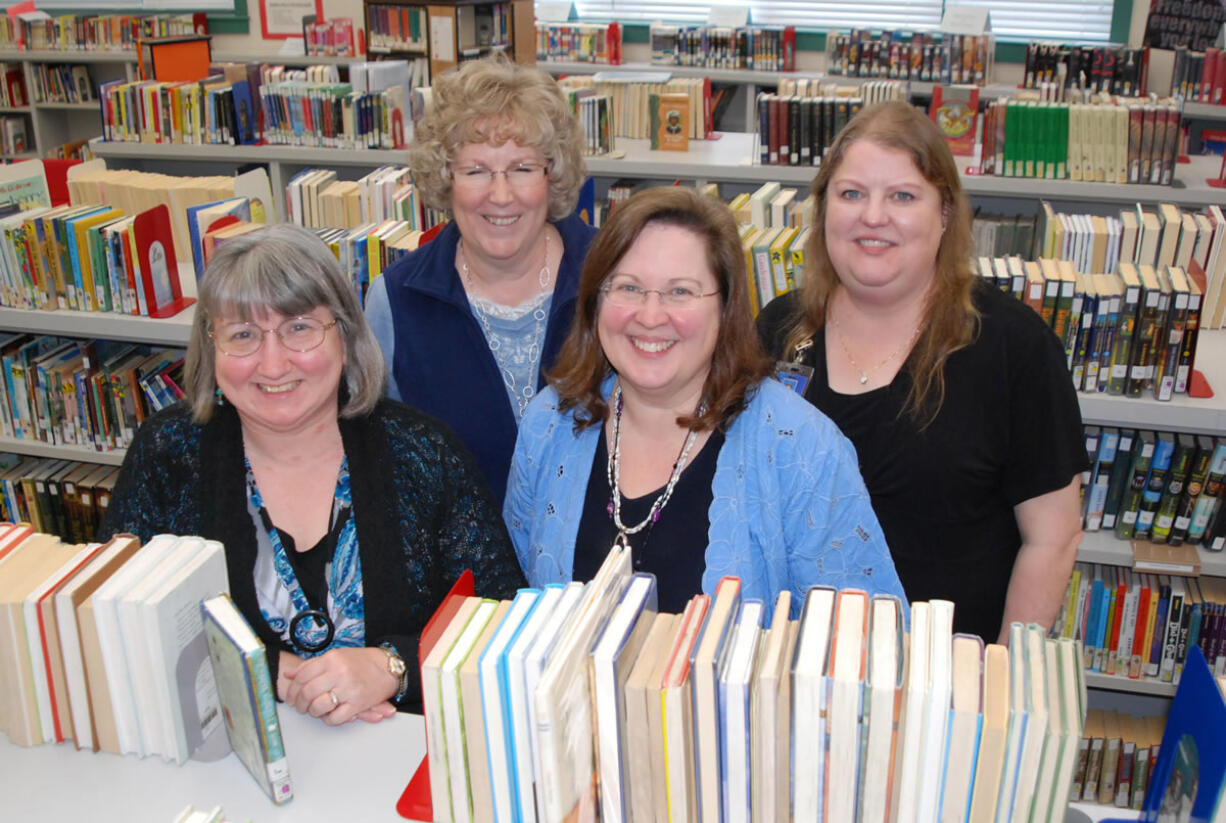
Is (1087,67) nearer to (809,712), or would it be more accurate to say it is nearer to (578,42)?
(578,42)

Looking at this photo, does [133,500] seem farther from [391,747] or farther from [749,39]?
[749,39]

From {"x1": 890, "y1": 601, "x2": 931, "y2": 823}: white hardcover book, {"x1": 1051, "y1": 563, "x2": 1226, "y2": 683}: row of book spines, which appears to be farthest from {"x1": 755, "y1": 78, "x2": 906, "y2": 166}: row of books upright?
{"x1": 890, "y1": 601, "x2": 931, "y2": 823}: white hardcover book

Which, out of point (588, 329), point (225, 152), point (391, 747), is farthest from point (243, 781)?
point (225, 152)

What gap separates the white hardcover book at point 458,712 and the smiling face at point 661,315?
586 millimetres

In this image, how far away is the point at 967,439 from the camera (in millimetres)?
1966

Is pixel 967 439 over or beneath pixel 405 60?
beneath

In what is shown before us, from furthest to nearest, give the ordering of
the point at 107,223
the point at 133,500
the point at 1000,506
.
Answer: the point at 107,223 → the point at 1000,506 → the point at 133,500

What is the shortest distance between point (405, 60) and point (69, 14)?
5.11m

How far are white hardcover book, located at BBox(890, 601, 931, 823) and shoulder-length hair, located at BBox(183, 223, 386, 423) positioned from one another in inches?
45.8

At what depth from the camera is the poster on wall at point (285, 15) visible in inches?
358

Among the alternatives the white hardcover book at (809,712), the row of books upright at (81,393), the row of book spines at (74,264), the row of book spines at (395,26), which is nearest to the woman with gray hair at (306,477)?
the white hardcover book at (809,712)

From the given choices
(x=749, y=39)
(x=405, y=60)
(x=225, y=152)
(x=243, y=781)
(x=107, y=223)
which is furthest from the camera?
(x=749, y=39)

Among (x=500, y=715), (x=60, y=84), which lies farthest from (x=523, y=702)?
(x=60, y=84)

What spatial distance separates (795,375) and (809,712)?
1006 millimetres
